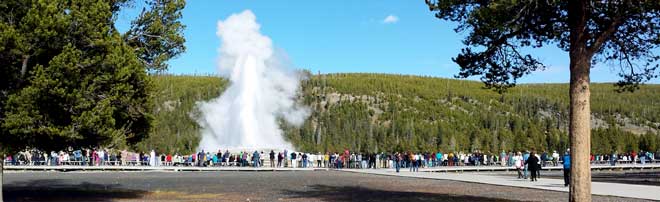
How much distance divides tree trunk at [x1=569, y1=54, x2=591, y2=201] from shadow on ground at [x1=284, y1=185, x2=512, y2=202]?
5.15 meters

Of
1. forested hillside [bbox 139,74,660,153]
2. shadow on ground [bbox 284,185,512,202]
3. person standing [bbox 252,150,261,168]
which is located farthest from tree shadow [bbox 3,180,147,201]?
forested hillside [bbox 139,74,660,153]

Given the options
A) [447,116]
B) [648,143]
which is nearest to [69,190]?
[648,143]

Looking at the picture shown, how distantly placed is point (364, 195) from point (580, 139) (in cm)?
875

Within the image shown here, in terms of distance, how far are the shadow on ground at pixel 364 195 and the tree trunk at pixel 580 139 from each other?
16.9 ft

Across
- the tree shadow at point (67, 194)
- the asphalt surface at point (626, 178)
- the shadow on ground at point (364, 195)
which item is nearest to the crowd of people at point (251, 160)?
the asphalt surface at point (626, 178)

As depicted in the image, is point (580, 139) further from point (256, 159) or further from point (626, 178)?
point (256, 159)

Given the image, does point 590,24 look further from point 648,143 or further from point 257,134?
point 648,143

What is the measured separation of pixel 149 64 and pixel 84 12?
4.21 m

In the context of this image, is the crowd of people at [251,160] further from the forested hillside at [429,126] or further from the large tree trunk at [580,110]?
the forested hillside at [429,126]

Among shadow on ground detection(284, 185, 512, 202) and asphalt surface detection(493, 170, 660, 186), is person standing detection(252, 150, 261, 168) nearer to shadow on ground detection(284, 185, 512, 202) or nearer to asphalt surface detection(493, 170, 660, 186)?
asphalt surface detection(493, 170, 660, 186)

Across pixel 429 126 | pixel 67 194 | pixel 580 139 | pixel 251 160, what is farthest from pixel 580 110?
pixel 429 126

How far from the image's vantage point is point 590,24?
16.1 metres

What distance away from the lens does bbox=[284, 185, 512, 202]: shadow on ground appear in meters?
20.9

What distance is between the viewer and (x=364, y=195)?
22547 mm
